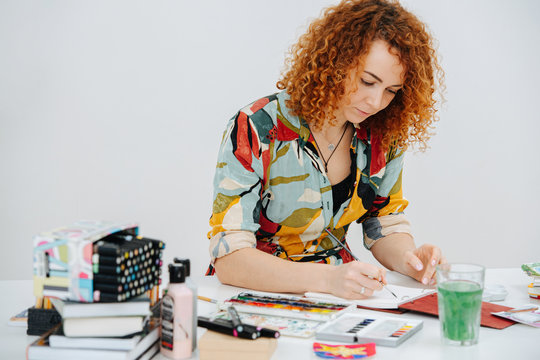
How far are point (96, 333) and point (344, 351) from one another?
428mm

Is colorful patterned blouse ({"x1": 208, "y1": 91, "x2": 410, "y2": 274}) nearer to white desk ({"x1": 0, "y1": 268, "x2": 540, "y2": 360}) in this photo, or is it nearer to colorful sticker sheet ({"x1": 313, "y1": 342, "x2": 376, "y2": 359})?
white desk ({"x1": 0, "y1": 268, "x2": 540, "y2": 360})

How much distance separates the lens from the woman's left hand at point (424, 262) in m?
1.49

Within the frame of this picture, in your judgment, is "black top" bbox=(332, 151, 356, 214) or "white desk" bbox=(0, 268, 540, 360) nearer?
"white desk" bbox=(0, 268, 540, 360)

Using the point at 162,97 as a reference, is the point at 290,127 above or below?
below

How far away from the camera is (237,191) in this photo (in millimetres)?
1544

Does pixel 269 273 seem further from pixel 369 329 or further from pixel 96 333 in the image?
pixel 96 333

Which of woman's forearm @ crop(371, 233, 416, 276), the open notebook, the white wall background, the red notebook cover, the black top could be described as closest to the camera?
the red notebook cover

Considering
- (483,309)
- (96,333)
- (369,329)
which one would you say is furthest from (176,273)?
(483,309)

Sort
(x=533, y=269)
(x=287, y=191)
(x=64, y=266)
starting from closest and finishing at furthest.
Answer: (x=64, y=266)
(x=533, y=269)
(x=287, y=191)

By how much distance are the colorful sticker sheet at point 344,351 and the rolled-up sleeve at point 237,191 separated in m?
0.49

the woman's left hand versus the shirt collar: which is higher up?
the shirt collar

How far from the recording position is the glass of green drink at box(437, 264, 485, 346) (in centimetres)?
107

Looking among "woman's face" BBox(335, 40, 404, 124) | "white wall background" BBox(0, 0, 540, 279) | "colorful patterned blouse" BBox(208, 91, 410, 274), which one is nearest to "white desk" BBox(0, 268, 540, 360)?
"colorful patterned blouse" BBox(208, 91, 410, 274)

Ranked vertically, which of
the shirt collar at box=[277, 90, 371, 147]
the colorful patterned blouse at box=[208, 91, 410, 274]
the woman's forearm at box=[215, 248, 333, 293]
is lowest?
the woman's forearm at box=[215, 248, 333, 293]
